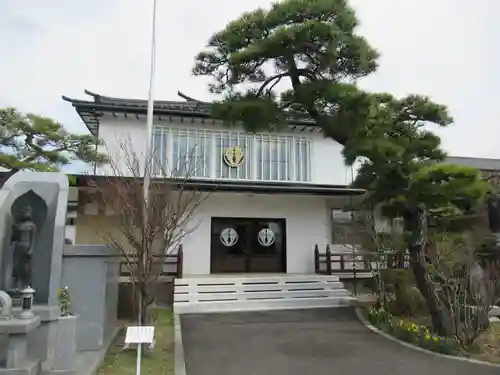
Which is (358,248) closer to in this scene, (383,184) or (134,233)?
(383,184)

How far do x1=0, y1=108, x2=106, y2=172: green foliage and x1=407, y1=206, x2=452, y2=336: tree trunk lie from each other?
36.1ft

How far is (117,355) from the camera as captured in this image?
7.52 m

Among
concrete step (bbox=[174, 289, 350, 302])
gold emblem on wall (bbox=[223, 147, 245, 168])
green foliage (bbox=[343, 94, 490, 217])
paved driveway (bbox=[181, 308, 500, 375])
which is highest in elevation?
gold emblem on wall (bbox=[223, 147, 245, 168])

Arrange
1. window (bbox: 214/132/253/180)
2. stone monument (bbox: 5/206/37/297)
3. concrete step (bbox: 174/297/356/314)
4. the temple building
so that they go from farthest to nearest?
window (bbox: 214/132/253/180), the temple building, concrete step (bbox: 174/297/356/314), stone monument (bbox: 5/206/37/297)

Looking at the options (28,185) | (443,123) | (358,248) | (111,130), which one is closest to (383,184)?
(443,123)

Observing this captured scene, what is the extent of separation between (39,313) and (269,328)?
5.84 metres

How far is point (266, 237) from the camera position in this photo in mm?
17984

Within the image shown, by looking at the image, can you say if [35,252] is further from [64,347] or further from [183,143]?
[183,143]

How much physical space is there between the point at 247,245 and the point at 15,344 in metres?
13.0

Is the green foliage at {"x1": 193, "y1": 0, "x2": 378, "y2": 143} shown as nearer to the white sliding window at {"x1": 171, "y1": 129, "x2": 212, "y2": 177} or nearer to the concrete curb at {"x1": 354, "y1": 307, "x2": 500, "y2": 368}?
the concrete curb at {"x1": 354, "y1": 307, "x2": 500, "y2": 368}

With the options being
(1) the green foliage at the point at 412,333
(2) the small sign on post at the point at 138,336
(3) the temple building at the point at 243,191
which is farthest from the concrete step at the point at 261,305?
(2) the small sign on post at the point at 138,336

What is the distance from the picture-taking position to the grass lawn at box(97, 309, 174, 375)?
6.64 m

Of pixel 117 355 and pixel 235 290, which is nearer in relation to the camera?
pixel 117 355

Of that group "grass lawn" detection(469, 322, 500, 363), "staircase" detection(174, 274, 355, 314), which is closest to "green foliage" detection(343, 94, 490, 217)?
"grass lawn" detection(469, 322, 500, 363)
